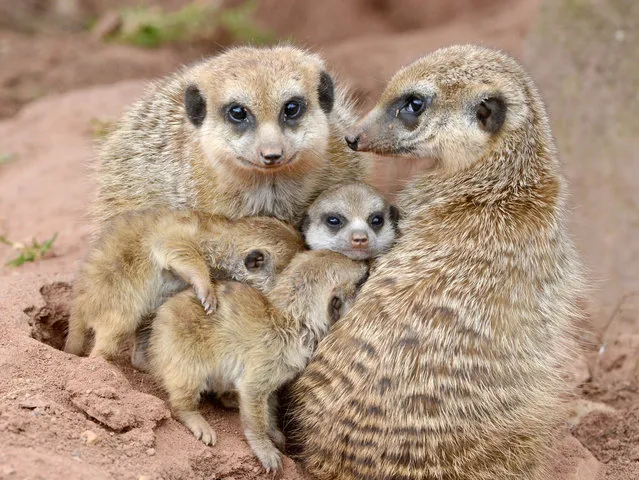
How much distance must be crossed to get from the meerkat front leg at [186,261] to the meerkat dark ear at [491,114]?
1272 mm

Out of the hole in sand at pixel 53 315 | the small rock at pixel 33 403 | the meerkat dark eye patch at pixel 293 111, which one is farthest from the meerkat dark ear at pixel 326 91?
the small rock at pixel 33 403

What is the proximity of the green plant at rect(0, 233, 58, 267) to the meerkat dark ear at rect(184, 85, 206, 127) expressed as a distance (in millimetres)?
1436

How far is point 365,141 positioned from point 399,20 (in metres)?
9.91

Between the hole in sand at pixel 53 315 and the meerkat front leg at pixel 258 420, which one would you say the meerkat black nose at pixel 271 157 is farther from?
the hole in sand at pixel 53 315

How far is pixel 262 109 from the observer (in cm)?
396

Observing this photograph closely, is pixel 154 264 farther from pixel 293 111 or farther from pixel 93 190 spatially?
pixel 93 190

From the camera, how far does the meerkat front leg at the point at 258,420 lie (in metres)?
3.43

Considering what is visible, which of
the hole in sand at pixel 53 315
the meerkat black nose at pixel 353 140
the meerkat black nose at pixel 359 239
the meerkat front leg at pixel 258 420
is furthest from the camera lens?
the hole in sand at pixel 53 315

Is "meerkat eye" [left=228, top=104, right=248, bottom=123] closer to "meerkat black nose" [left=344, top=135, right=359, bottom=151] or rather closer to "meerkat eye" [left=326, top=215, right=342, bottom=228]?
"meerkat black nose" [left=344, top=135, right=359, bottom=151]

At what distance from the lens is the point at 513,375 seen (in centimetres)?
342

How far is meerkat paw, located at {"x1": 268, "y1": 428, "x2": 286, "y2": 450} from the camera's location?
12.0 ft

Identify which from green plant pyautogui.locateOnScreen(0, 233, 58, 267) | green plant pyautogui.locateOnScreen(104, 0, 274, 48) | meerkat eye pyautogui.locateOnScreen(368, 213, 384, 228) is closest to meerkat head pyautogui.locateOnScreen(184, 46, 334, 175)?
meerkat eye pyautogui.locateOnScreen(368, 213, 384, 228)

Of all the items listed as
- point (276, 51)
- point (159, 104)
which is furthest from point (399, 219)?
point (159, 104)

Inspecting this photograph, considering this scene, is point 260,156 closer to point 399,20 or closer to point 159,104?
point 159,104
